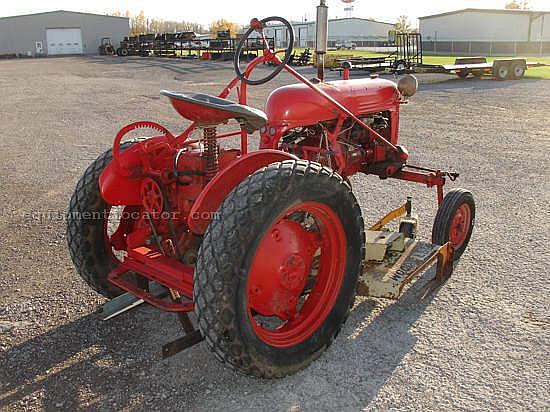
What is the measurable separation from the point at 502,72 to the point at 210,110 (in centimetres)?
1805

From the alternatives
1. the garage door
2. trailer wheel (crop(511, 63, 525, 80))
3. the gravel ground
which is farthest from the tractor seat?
the garage door

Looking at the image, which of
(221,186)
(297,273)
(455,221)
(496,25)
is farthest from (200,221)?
(496,25)

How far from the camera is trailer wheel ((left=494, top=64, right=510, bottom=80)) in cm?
1814

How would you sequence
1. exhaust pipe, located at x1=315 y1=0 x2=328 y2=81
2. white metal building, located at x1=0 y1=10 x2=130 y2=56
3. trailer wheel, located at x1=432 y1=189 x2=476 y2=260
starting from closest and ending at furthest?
exhaust pipe, located at x1=315 y1=0 x2=328 y2=81 < trailer wheel, located at x1=432 y1=189 x2=476 y2=260 < white metal building, located at x1=0 y1=10 x2=130 y2=56

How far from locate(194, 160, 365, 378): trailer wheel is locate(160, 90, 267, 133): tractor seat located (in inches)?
12.0

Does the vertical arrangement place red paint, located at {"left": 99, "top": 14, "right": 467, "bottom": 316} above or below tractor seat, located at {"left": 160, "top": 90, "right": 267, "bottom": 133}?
below

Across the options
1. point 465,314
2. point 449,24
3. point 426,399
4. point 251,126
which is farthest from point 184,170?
point 449,24

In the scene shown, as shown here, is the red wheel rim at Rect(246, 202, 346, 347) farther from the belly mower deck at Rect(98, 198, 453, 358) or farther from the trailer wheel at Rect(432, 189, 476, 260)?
the trailer wheel at Rect(432, 189, 476, 260)

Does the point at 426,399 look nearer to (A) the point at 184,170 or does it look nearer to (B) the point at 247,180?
(B) the point at 247,180

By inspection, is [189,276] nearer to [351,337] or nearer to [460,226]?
[351,337]

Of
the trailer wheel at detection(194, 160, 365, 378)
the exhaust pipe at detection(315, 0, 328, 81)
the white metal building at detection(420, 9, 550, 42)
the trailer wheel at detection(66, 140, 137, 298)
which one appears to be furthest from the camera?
the white metal building at detection(420, 9, 550, 42)

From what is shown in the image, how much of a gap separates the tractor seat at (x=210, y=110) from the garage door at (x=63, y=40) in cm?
5084

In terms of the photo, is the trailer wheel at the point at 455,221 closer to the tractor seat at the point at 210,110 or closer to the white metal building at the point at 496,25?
the tractor seat at the point at 210,110

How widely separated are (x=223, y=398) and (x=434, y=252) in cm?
172
